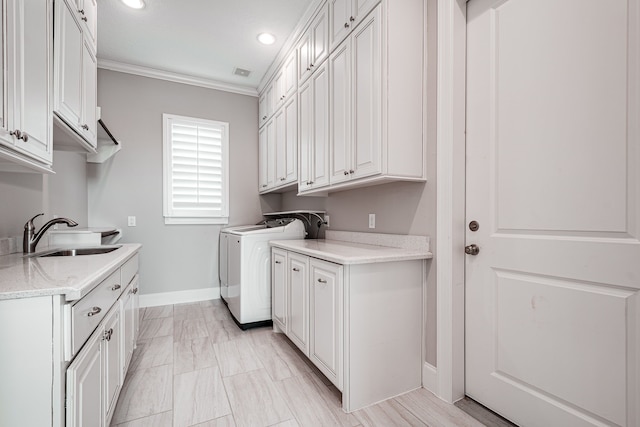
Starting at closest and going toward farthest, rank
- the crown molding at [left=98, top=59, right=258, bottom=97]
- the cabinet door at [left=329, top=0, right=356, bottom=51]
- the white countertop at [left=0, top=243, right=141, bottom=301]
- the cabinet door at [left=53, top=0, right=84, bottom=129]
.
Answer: the white countertop at [left=0, top=243, right=141, bottom=301], the cabinet door at [left=53, top=0, right=84, bottom=129], the cabinet door at [left=329, top=0, right=356, bottom=51], the crown molding at [left=98, top=59, right=258, bottom=97]

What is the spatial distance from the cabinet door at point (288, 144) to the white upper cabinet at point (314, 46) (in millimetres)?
304

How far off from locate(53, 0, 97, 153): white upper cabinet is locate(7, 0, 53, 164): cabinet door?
0.34 ft

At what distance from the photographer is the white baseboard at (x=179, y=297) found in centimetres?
353

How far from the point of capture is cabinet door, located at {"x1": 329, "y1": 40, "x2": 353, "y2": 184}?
6.75 ft

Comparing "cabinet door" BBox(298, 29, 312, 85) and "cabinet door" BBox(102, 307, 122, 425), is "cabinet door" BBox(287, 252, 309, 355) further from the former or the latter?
"cabinet door" BBox(298, 29, 312, 85)

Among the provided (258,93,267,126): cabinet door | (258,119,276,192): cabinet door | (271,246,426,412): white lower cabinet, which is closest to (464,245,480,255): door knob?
(271,246,426,412): white lower cabinet

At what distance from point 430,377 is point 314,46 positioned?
8.59 feet

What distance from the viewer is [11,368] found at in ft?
2.82

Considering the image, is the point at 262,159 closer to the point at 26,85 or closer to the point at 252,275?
the point at 252,275

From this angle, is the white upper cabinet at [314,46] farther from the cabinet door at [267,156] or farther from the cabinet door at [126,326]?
the cabinet door at [126,326]

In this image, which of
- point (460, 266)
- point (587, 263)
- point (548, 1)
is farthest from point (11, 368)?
point (548, 1)

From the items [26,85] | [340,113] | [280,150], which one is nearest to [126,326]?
[26,85]

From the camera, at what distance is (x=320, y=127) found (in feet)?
7.93

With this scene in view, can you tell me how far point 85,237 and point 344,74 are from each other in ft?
7.60
